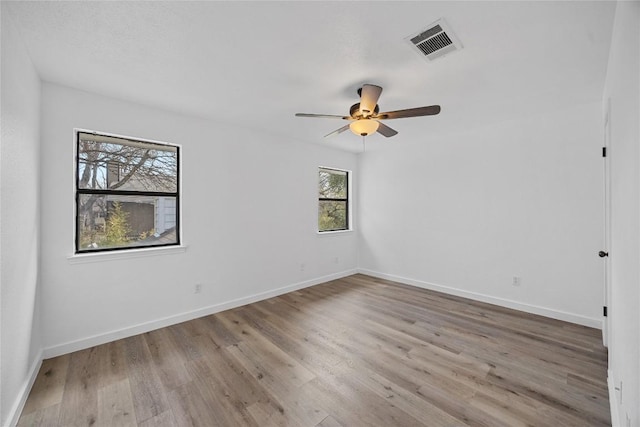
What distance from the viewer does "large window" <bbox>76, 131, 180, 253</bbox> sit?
8.87 ft

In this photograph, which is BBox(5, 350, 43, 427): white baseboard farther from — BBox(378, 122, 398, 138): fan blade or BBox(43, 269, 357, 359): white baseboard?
BBox(378, 122, 398, 138): fan blade

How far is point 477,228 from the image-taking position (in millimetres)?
3926

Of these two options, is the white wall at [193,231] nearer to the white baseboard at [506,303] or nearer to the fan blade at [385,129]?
the white baseboard at [506,303]

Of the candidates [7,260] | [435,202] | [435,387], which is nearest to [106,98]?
[7,260]

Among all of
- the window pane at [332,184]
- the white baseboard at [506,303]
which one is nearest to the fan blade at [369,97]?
the window pane at [332,184]

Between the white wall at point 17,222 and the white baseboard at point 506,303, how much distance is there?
4.65 meters

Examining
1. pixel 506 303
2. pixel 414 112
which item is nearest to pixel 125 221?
pixel 414 112

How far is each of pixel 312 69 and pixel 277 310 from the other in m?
2.89

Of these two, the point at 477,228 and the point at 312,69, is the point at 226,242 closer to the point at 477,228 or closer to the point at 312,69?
the point at 312,69

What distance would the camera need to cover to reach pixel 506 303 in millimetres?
3645

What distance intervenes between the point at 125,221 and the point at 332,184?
11.3 feet

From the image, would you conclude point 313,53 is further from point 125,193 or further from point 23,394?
point 23,394

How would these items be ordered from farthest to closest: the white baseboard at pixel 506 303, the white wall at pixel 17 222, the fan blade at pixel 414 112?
the white baseboard at pixel 506 303
the fan blade at pixel 414 112
the white wall at pixel 17 222

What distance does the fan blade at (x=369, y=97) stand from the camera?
237cm
